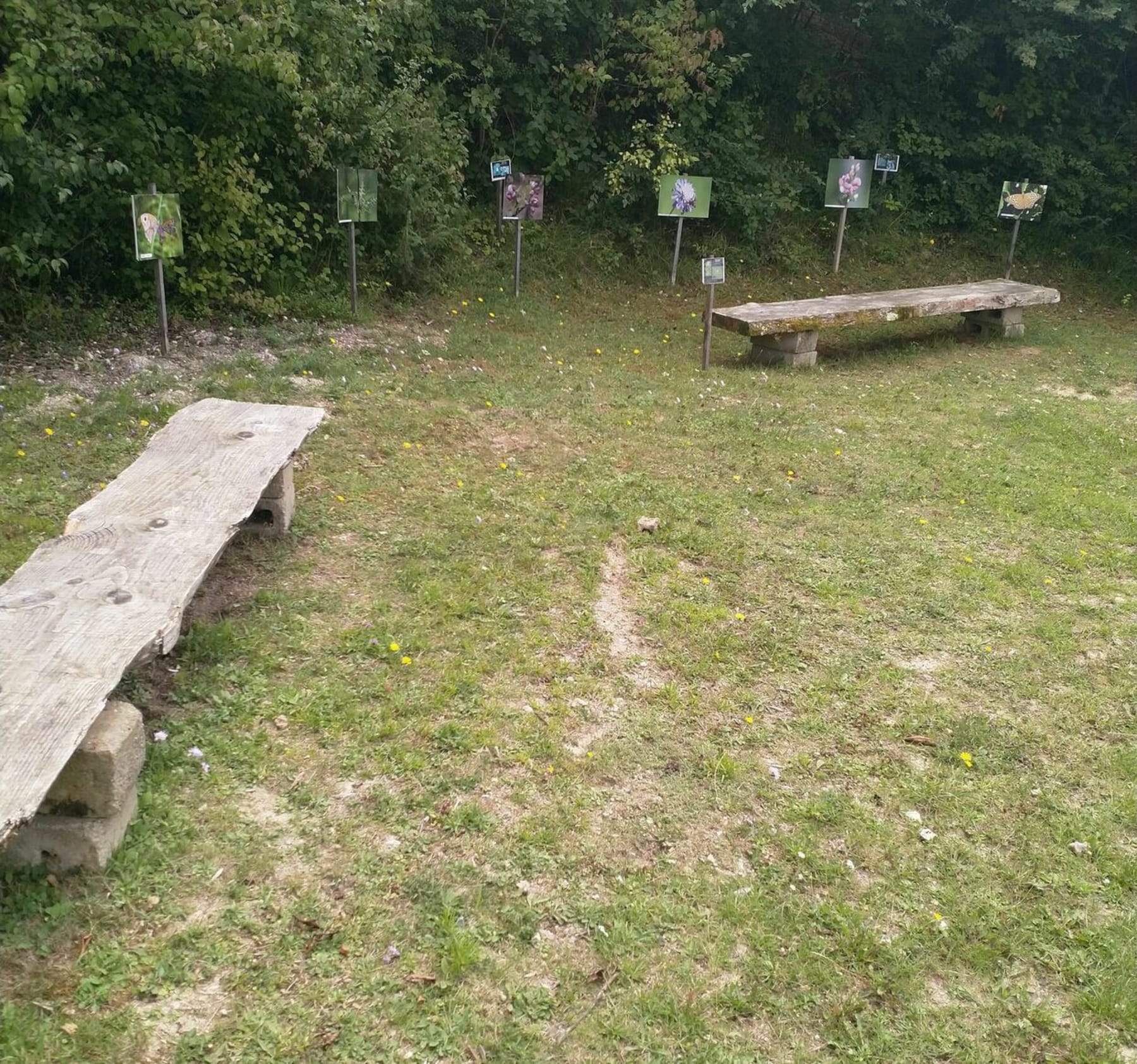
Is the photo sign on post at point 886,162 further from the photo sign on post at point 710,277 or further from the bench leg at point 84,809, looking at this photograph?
the bench leg at point 84,809

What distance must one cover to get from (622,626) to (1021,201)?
9.91 metres

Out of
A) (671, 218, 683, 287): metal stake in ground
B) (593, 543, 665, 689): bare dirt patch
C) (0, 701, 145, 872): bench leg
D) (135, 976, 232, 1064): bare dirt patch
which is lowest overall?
(135, 976, 232, 1064): bare dirt patch

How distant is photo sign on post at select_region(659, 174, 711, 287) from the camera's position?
34.2 ft

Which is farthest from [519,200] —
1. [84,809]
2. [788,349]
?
[84,809]

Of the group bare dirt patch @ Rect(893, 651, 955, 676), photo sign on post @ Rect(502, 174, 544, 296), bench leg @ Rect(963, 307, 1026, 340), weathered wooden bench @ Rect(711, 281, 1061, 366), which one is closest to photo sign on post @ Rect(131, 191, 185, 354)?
photo sign on post @ Rect(502, 174, 544, 296)

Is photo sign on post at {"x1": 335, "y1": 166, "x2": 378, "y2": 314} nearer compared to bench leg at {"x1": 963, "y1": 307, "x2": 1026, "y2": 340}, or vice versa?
photo sign on post at {"x1": 335, "y1": 166, "x2": 378, "y2": 314}

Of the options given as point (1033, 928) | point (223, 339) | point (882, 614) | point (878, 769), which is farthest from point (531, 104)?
point (1033, 928)

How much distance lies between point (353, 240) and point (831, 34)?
7.93m

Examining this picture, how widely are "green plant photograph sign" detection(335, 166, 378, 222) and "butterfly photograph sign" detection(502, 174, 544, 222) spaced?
1.57m

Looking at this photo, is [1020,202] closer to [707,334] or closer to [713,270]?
[707,334]

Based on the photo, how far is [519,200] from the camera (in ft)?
31.0

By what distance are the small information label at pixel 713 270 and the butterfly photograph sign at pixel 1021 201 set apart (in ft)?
18.4

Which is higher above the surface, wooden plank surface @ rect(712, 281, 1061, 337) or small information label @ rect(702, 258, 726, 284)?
small information label @ rect(702, 258, 726, 284)

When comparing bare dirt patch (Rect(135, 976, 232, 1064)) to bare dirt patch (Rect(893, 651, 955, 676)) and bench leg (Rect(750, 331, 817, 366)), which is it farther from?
bench leg (Rect(750, 331, 817, 366))
